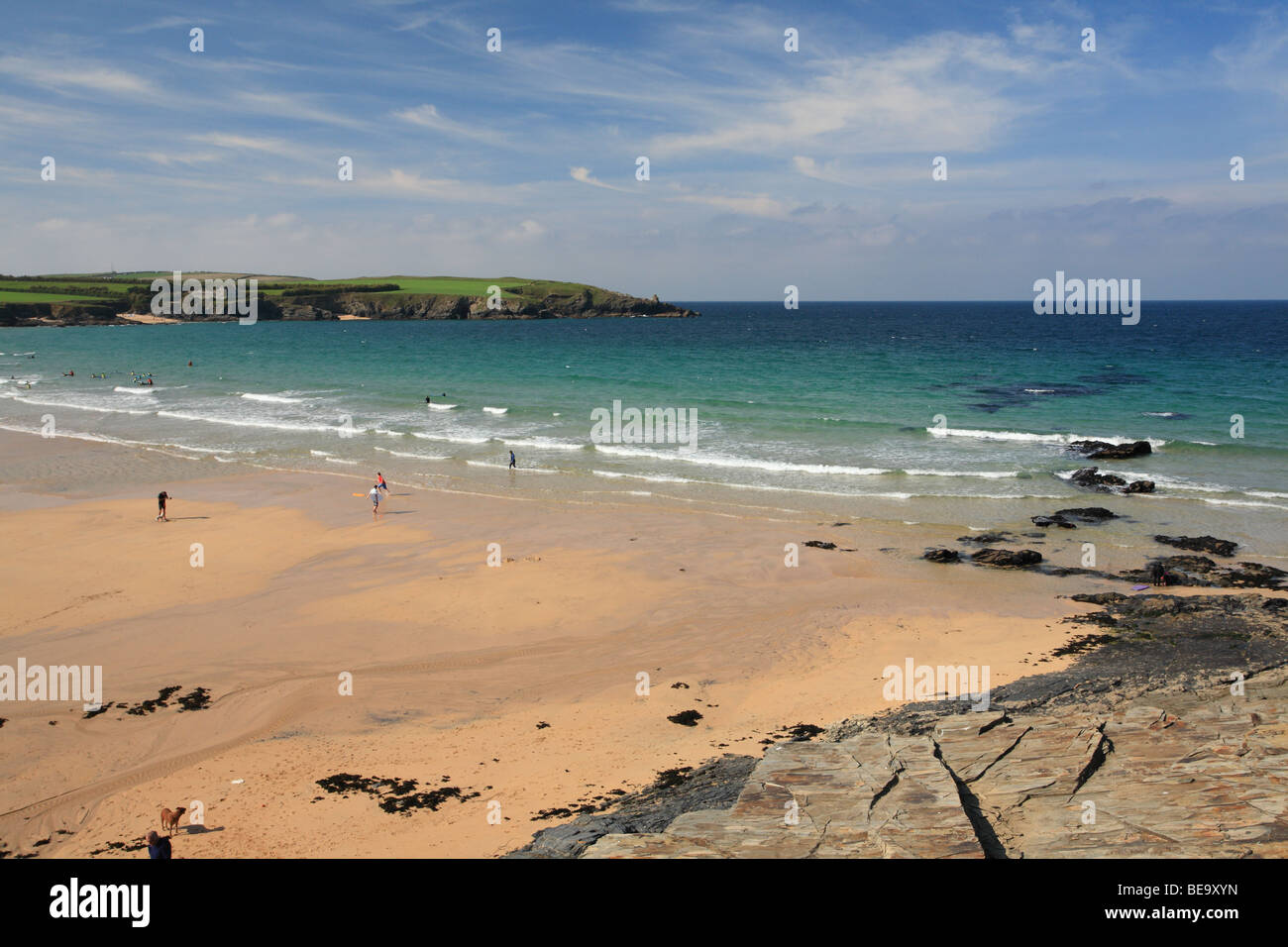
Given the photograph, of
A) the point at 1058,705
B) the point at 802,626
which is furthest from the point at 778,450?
the point at 1058,705

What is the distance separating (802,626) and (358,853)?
11.7 metres

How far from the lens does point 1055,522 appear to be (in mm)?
27062

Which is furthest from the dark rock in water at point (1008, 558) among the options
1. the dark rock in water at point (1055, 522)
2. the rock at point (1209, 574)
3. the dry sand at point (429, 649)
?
the dark rock in water at point (1055, 522)

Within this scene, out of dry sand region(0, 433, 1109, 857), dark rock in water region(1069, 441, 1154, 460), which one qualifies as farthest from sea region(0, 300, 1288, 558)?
dry sand region(0, 433, 1109, 857)

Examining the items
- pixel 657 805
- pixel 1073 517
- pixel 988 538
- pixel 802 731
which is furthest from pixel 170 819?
pixel 1073 517

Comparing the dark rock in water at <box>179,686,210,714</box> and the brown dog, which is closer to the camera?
the brown dog

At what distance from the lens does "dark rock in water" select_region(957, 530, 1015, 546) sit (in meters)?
25.3

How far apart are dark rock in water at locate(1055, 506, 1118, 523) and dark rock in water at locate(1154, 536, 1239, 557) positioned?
2.37m

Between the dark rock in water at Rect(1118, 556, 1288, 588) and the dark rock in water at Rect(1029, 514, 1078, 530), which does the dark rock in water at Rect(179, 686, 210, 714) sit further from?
the dark rock in water at Rect(1029, 514, 1078, 530)

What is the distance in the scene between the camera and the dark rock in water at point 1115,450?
3650cm

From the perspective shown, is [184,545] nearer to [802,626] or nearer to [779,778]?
[802,626]

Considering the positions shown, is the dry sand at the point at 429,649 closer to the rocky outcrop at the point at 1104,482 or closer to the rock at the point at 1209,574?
the rock at the point at 1209,574

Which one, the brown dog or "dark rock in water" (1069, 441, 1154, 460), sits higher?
"dark rock in water" (1069, 441, 1154, 460)
